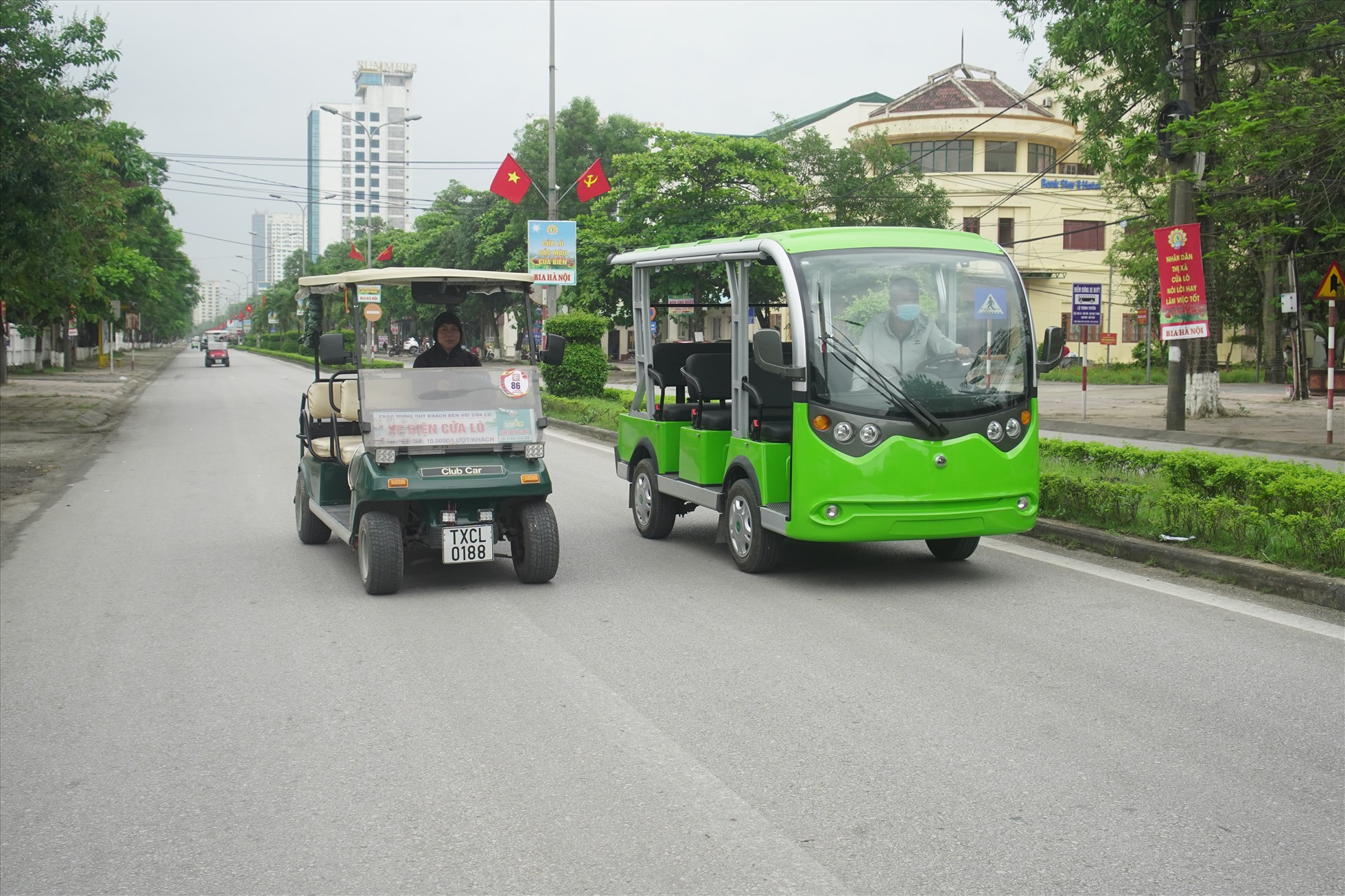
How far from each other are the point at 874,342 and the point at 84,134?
1682cm

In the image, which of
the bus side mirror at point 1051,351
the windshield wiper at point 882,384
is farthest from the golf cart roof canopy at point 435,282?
the bus side mirror at point 1051,351

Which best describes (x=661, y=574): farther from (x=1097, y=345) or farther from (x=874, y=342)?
(x=1097, y=345)

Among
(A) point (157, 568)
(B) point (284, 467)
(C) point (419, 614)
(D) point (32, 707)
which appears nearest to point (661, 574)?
(C) point (419, 614)

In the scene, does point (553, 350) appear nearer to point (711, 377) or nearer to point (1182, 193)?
point (711, 377)

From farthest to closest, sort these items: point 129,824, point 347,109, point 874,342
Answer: point 347,109 → point 874,342 → point 129,824

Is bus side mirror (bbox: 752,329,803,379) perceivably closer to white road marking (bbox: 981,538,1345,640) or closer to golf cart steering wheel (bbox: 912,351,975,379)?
golf cart steering wheel (bbox: 912,351,975,379)

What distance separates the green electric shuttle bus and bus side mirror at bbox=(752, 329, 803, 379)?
0.01 meters

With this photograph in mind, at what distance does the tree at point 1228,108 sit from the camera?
660 inches

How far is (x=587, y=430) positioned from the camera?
23.0 metres

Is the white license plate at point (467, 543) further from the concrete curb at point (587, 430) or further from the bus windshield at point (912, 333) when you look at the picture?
the concrete curb at point (587, 430)

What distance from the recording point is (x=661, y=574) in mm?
9406

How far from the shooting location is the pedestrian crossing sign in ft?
29.9

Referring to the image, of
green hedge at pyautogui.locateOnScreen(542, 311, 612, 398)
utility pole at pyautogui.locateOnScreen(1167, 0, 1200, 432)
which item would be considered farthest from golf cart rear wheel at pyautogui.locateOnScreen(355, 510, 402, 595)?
green hedge at pyautogui.locateOnScreen(542, 311, 612, 398)

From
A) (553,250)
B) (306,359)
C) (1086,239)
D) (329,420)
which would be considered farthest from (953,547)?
(306,359)
